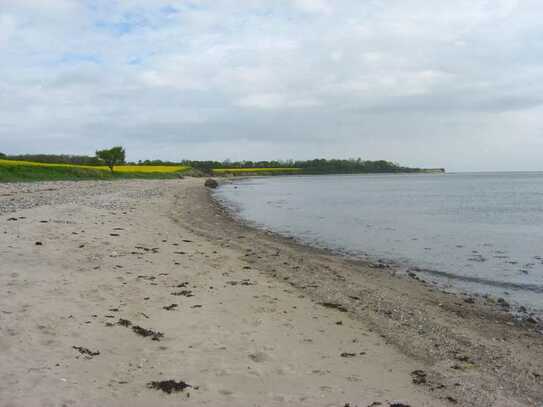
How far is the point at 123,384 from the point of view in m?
4.82

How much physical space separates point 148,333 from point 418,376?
12.5 ft

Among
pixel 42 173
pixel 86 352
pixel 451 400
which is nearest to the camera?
pixel 451 400

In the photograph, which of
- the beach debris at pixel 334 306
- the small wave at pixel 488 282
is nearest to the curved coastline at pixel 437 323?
the beach debris at pixel 334 306

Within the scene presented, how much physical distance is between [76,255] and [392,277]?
8.54m

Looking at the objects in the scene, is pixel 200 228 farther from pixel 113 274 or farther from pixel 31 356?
pixel 31 356

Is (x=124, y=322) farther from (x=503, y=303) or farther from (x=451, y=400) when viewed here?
(x=503, y=303)

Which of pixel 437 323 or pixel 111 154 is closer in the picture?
pixel 437 323

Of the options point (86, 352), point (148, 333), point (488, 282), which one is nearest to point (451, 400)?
point (148, 333)

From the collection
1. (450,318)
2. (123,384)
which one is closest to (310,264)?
(450,318)

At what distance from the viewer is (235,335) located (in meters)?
6.70

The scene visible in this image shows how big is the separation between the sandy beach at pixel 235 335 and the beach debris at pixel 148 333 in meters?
0.02

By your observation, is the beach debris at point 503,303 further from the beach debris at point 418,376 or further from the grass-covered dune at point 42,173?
the grass-covered dune at point 42,173

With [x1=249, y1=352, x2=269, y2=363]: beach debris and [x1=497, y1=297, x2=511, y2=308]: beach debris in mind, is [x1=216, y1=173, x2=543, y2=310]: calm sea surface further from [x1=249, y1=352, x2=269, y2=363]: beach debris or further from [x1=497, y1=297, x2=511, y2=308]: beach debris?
[x1=249, y1=352, x2=269, y2=363]: beach debris

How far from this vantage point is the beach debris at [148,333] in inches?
248
